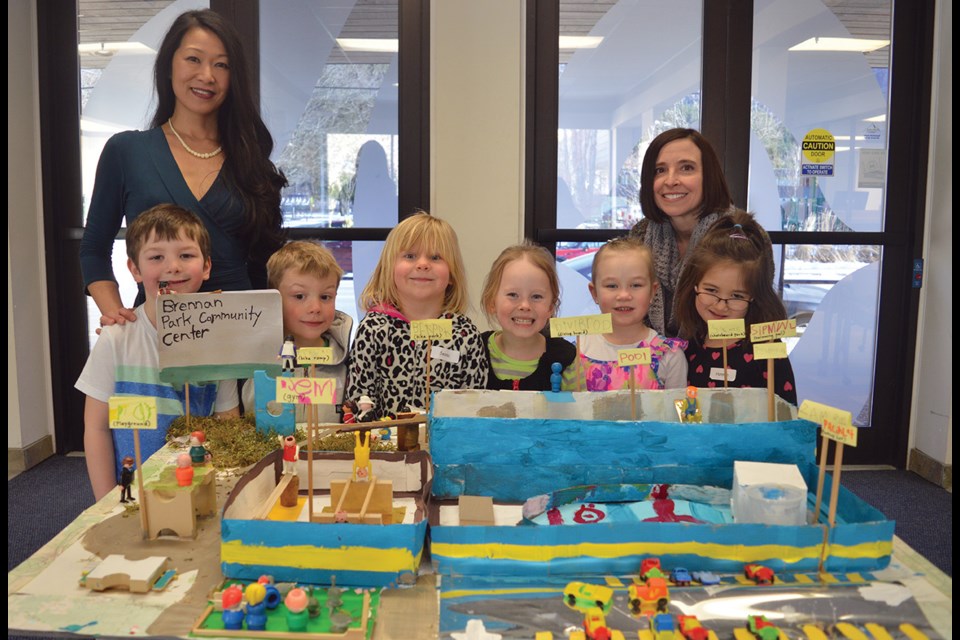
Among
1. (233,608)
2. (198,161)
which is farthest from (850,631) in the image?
(198,161)

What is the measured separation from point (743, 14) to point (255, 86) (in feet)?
6.98

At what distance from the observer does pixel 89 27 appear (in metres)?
3.17

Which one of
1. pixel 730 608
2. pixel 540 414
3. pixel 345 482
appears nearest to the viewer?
pixel 730 608

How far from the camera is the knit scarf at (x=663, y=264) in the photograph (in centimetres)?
225

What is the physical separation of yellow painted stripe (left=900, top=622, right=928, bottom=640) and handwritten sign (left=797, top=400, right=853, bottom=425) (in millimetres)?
278

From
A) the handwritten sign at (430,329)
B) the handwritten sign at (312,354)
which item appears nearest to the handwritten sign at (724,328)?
the handwritten sign at (430,329)

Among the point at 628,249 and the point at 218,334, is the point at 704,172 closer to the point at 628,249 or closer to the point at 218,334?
the point at 628,249

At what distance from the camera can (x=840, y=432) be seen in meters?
1.09

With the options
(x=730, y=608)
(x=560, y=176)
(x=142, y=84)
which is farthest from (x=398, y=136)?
(x=730, y=608)

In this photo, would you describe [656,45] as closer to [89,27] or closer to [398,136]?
[398,136]

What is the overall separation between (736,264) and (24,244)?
9.55 ft

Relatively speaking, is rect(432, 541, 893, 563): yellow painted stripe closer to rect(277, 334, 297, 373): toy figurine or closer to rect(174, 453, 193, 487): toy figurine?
rect(174, 453, 193, 487): toy figurine

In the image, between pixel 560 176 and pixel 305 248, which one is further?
pixel 560 176

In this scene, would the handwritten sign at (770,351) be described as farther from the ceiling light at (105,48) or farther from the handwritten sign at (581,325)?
the ceiling light at (105,48)
